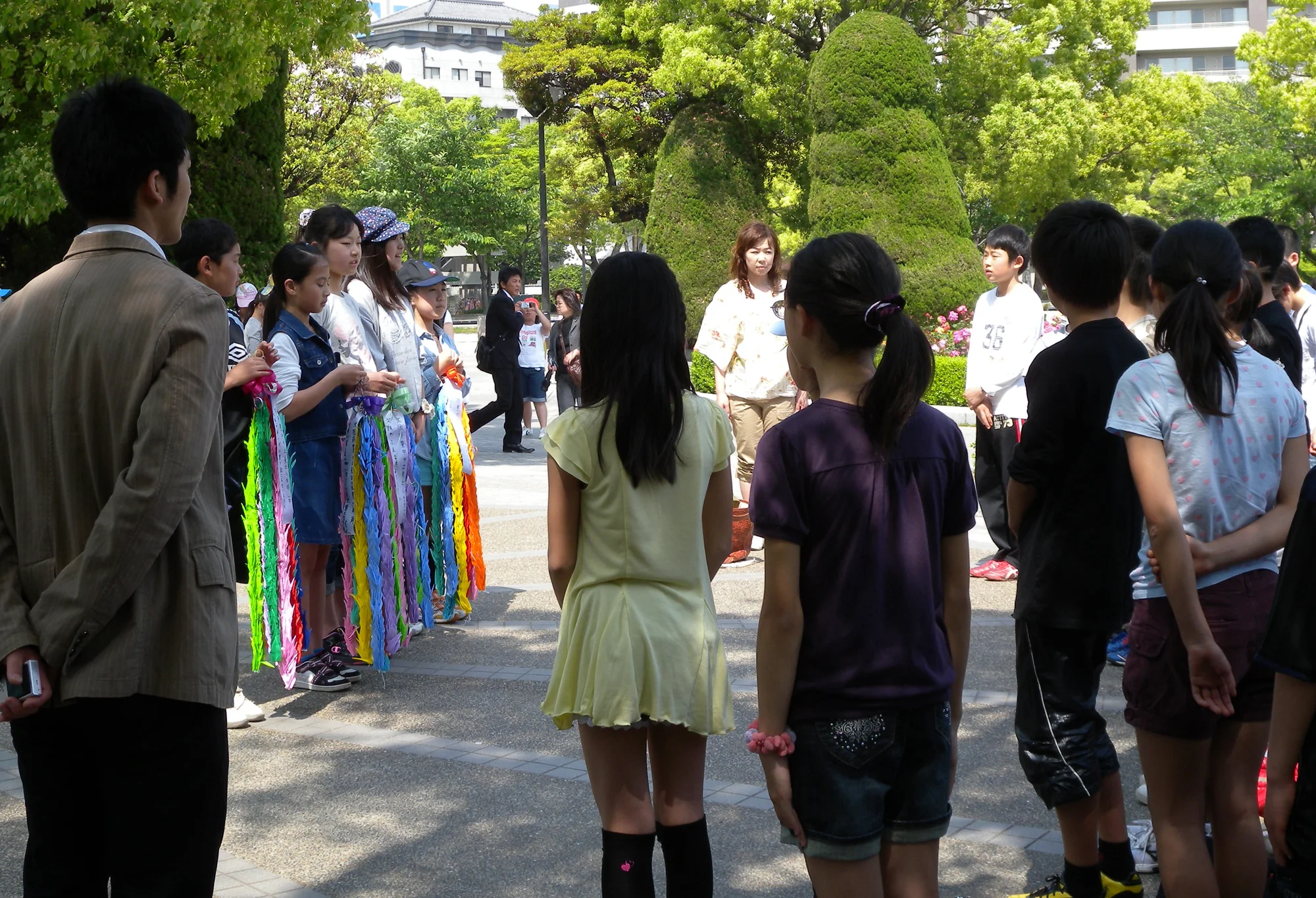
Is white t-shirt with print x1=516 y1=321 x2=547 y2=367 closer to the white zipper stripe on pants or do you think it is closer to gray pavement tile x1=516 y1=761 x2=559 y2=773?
gray pavement tile x1=516 y1=761 x2=559 y2=773

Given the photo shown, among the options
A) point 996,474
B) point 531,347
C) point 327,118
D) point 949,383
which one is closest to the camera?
point 996,474

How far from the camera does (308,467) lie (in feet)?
19.0

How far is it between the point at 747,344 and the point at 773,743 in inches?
239

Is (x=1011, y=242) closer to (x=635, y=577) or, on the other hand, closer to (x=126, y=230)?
(x=635, y=577)

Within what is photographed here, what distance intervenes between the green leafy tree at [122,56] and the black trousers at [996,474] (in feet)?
20.0

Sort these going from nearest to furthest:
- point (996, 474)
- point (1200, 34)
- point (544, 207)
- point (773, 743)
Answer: point (773, 743) < point (996, 474) < point (544, 207) < point (1200, 34)

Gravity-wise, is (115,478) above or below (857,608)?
above

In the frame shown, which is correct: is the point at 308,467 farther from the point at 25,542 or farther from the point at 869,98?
the point at 869,98

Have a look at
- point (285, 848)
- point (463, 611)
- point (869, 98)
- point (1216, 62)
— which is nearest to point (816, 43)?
point (869, 98)

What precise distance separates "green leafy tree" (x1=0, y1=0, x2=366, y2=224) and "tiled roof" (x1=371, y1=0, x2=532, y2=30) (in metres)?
107

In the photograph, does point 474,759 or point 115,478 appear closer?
point 115,478

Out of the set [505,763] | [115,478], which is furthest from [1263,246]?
[115,478]

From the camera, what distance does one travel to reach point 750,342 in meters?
8.38

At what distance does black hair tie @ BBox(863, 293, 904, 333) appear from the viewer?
2.53 meters
